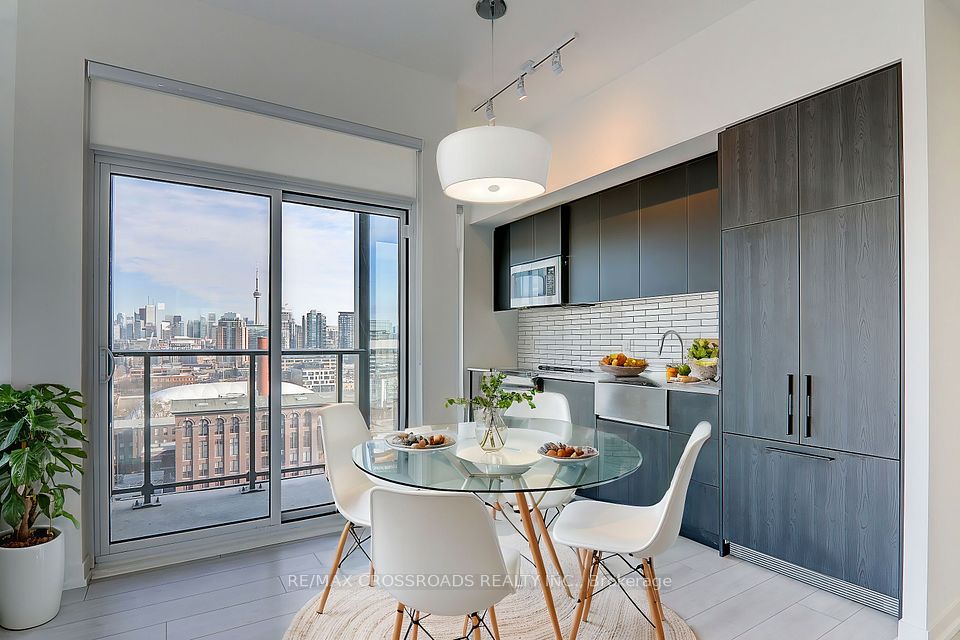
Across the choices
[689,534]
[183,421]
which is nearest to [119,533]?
[183,421]

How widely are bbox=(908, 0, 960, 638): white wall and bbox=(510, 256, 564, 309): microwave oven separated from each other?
2530 mm

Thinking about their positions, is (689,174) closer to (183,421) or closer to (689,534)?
(689,534)

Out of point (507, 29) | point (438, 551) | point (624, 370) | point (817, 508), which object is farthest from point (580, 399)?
point (438, 551)

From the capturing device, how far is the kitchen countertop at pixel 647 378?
318 cm

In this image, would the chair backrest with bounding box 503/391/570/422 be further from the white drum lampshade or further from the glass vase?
the white drum lampshade

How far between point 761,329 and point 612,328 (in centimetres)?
172

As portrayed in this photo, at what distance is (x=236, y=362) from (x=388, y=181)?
Answer: 1.55 metres

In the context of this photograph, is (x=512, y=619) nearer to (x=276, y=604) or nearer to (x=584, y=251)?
(x=276, y=604)

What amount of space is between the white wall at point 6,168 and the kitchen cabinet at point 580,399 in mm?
3173

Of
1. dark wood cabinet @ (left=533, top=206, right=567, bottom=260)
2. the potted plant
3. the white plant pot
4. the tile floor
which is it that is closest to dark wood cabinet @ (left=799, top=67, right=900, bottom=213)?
the tile floor

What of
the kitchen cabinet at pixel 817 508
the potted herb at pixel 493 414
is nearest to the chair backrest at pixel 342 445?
the potted herb at pixel 493 414

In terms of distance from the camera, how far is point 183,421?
314 centimetres

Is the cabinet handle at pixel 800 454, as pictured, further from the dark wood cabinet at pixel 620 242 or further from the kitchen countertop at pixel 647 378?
the dark wood cabinet at pixel 620 242

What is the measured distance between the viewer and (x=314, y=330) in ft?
11.7
